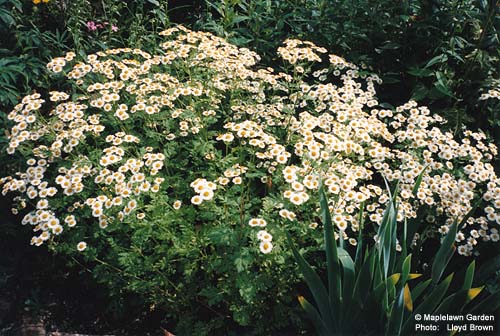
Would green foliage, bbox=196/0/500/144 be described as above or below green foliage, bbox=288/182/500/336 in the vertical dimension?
above

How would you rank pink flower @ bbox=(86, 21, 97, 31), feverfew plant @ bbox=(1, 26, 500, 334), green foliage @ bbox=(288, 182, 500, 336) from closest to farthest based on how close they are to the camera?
green foliage @ bbox=(288, 182, 500, 336), feverfew plant @ bbox=(1, 26, 500, 334), pink flower @ bbox=(86, 21, 97, 31)

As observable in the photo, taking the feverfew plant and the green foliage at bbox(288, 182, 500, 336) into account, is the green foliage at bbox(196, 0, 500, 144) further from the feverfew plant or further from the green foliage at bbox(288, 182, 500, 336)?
the green foliage at bbox(288, 182, 500, 336)

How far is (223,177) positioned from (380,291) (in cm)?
93

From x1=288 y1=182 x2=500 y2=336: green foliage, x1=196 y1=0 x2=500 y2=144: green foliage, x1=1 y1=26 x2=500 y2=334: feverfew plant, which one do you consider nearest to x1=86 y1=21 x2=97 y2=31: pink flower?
x1=196 y1=0 x2=500 y2=144: green foliage

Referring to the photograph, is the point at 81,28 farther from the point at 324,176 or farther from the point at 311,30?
the point at 324,176

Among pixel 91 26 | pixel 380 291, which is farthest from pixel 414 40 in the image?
pixel 91 26

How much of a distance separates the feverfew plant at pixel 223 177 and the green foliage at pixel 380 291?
0.79ft

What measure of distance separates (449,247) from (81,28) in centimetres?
322

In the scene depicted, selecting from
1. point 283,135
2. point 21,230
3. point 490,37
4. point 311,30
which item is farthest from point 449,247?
point 21,230

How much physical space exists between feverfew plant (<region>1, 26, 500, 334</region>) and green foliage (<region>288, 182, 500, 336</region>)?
242 mm

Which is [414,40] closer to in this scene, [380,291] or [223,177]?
[223,177]

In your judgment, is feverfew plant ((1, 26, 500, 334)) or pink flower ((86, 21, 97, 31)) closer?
feverfew plant ((1, 26, 500, 334))

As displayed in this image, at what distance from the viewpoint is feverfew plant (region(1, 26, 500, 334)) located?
7.81 ft

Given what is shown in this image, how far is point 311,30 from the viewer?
3814 millimetres
